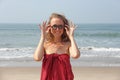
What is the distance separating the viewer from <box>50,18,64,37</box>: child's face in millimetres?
2926

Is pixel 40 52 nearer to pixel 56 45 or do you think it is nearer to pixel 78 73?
pixel 56 45

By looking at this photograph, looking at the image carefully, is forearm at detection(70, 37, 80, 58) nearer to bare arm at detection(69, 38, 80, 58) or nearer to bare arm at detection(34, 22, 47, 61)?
bare arm at detection(69, 38, 80, 58)

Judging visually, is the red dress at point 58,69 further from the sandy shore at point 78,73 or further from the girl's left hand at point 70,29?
the sandy shore at point 78,73

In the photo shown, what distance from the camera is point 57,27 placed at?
9.57ft

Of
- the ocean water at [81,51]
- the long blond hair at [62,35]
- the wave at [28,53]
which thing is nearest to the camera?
the long blond hair at [62,35]

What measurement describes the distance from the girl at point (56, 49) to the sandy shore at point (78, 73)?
3714 millimetres

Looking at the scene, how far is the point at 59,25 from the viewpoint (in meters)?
2.93

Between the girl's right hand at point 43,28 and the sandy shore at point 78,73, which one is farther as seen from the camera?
the sandy shore at point 78,73

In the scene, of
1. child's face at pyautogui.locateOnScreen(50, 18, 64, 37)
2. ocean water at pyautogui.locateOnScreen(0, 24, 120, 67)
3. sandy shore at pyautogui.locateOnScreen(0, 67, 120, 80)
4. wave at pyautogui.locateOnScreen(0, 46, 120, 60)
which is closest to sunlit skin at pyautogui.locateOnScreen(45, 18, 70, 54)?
child's face at pyautogui.locateOnScreen(50, 18, 64, 37)

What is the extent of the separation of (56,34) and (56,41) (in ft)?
0.25

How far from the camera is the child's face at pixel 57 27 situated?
2.93 meters

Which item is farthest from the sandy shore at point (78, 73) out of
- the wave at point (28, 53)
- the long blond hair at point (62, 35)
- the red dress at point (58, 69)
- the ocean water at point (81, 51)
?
the red dress at point (58, 69)

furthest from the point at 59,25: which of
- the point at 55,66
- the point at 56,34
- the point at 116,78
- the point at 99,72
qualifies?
the point at 99,72

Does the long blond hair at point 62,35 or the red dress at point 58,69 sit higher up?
the long blond hair at point 62,35
